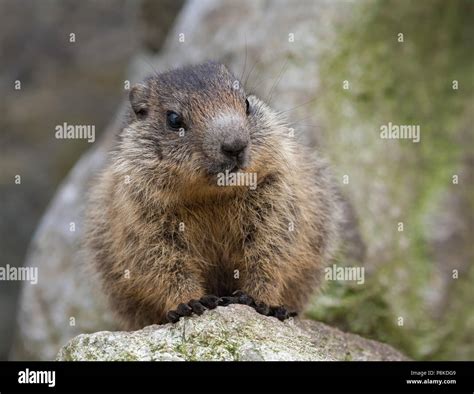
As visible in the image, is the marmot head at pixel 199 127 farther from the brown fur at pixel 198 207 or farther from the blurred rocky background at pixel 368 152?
the blurred rocky background at pixel 368 152

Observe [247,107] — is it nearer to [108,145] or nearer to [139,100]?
[139,100]

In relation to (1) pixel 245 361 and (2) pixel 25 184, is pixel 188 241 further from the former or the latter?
(2) pixel 25 184

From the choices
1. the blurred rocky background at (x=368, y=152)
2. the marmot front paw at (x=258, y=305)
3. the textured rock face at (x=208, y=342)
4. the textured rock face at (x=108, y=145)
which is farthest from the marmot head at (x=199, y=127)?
the textured rock face at (x=108, y=145)

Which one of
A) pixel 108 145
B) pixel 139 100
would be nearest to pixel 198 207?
pixel 139 100

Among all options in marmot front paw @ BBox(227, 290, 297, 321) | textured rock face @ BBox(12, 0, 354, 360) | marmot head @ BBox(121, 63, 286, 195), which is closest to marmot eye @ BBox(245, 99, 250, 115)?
marmot head @ BBox(121, 63, 286, 195)

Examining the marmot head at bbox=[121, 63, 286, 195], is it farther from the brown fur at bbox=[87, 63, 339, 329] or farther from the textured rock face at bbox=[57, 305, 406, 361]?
the textured rock face at bbox=[57, 305, 406, 361]
